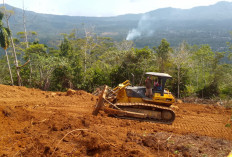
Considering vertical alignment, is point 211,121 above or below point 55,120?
below

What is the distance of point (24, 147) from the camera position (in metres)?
4.68

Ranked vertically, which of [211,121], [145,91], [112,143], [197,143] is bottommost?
[211,121]

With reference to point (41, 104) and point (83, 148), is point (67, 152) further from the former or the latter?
point (41, 104)

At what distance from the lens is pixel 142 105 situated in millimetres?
7488

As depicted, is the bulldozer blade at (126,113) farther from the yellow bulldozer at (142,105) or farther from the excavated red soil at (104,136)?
the excavated red soil at (104,136)

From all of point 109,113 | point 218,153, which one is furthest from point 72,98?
point 218,153

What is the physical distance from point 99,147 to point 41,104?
20.3 feet

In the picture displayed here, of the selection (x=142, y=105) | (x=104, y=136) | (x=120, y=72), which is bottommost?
(x=104, y=136)

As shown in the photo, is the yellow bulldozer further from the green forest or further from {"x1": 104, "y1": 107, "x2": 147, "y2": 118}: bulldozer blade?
the green forest

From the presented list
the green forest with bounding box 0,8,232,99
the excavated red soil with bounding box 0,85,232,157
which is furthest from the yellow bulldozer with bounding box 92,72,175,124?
the green forest with bounding box 0,8,232,99

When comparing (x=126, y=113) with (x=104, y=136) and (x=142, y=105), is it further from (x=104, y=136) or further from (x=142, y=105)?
(x=104, y=136)

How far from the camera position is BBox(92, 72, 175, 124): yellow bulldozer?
293 inches

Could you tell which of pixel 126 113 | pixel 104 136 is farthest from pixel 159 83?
pixel 104 136

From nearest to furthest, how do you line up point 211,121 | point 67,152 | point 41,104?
1. point 67,152
2. point 211,121
3. point 41,104
